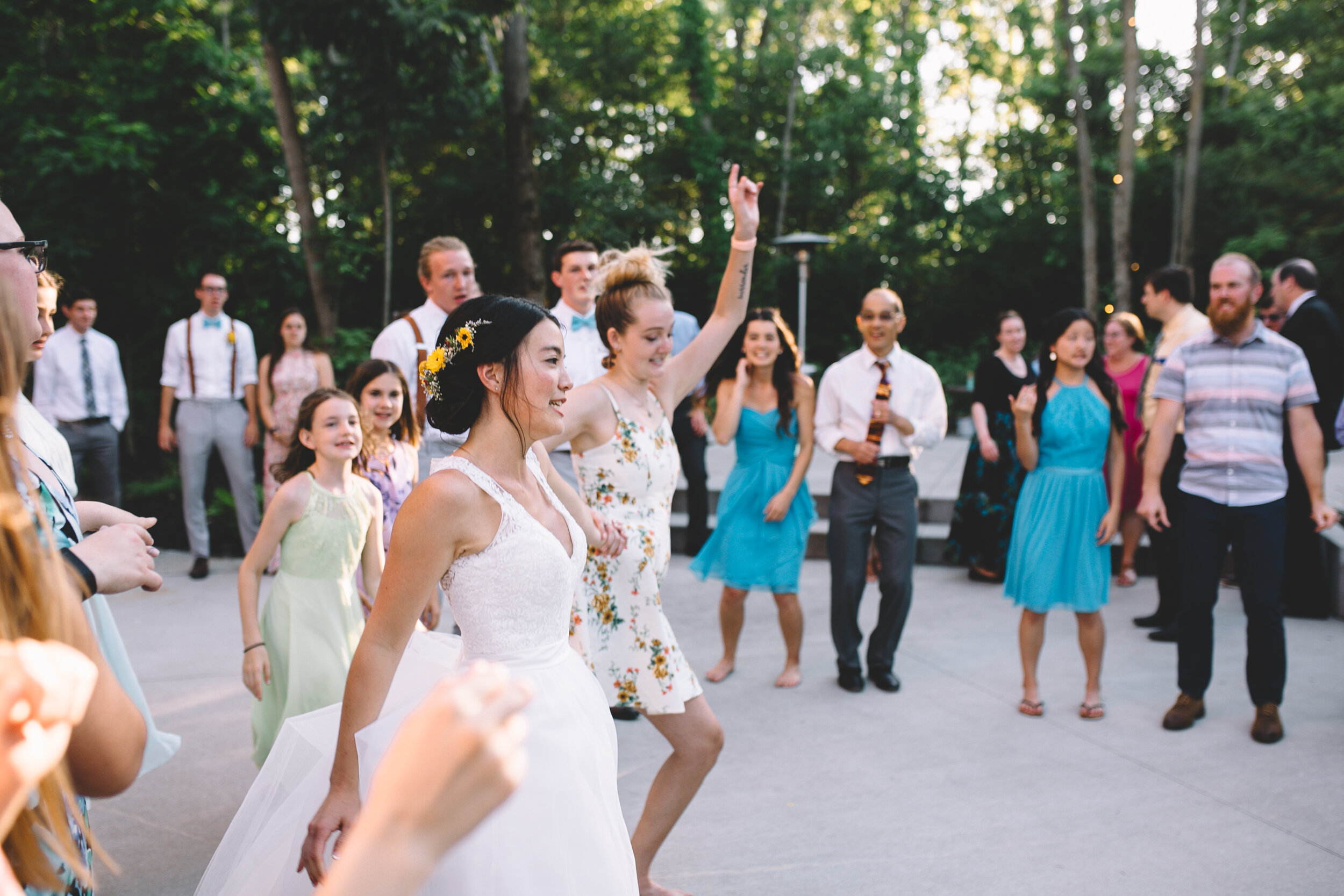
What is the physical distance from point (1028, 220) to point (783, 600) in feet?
64.1

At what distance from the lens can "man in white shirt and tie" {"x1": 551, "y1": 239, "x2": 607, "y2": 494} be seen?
4754mm

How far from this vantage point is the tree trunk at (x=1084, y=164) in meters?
18.6

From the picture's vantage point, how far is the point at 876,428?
15.4 ft

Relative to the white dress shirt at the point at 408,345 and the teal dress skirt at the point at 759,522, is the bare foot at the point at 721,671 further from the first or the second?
the white dress shirt at the point at 408,345

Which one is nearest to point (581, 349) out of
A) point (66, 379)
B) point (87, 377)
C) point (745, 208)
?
point (745, 208)

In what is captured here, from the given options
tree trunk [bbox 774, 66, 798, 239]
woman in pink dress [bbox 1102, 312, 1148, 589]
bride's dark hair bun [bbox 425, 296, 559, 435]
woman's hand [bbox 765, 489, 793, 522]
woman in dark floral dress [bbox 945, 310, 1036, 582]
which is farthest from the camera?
A: tree trunk [bbox 774, 66, 798, 239]

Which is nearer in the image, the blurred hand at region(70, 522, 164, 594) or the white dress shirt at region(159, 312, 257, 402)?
the blurred hand at region(70, 522, 164, 594)

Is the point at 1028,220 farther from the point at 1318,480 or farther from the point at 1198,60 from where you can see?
the point at 1318,480

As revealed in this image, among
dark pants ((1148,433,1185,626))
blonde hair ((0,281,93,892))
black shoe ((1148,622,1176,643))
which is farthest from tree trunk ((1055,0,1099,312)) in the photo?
blonde hair ((0,281,93,892))

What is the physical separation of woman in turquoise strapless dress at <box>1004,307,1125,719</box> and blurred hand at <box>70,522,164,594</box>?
12.6 feet

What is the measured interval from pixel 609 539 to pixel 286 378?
4.97 m

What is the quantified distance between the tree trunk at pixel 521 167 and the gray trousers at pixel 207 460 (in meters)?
6.14

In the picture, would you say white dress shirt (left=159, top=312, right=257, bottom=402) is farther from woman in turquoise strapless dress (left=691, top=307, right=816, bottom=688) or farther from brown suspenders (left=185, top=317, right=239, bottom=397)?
woman in turquoise strapless dress (left=691, top=307, right=816, bottom=688)

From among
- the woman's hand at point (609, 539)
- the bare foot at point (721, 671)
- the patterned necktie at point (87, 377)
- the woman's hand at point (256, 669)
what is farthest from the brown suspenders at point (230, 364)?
the woman's hand at point (609, 539)
